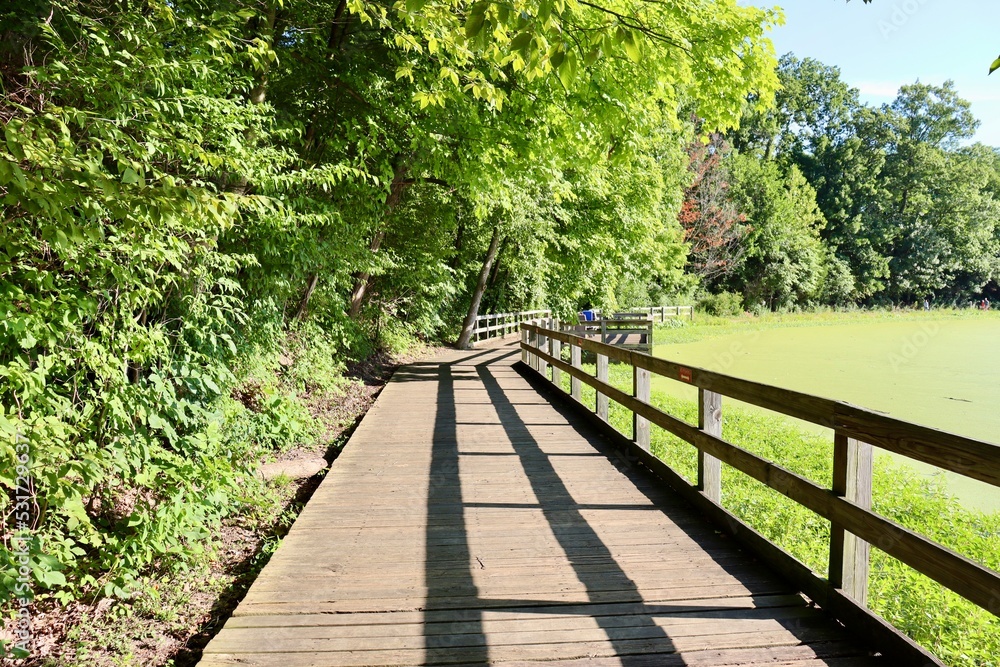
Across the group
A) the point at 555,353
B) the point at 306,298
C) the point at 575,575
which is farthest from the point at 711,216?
the point at 575,575

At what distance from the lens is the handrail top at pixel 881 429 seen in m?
2.39

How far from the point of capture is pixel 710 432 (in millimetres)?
4555

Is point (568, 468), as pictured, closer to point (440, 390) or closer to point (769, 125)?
point (440, 390)

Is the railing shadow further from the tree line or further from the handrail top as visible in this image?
the tree line

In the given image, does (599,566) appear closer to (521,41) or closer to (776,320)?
(521,41)

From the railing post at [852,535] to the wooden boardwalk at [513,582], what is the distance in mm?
200

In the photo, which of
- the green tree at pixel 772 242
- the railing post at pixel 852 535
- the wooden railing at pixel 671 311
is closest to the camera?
the railing post at pixel 852 535

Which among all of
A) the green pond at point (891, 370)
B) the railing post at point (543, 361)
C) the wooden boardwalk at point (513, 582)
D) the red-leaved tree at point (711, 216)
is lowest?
the green pond at point (891, 370)

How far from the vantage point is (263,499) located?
5641mm

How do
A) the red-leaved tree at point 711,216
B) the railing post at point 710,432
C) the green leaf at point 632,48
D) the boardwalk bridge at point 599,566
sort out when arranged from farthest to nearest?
the red-leaved tree at point 711,216
the railing post at point 710,432
the boardwalk bridge at point 599,566
the green leaf at point 632,48

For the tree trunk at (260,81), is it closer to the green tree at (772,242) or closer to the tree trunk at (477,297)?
the tree trunk at (477,297)

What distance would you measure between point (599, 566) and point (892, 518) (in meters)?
4.14

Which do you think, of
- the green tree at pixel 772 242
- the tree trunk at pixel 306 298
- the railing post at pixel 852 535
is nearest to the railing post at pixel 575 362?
the tree trunk at pixel 306 298

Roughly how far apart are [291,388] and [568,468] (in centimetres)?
440
